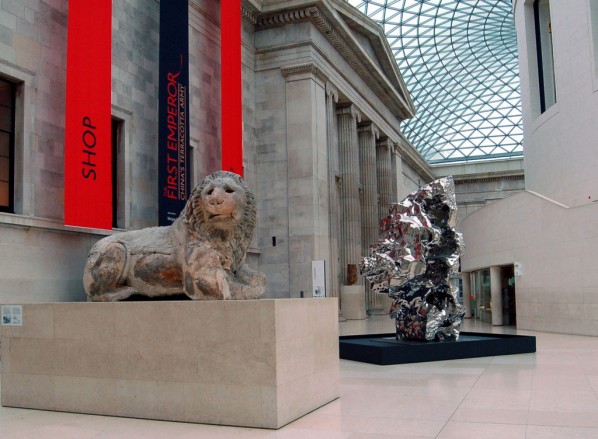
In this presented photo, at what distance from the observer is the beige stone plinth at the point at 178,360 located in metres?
6.91

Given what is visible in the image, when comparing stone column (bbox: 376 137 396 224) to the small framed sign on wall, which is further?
stone column (bbox: 376 137 396 224)

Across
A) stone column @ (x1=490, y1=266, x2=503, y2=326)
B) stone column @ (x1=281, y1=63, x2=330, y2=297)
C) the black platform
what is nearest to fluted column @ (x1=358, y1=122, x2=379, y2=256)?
stone column @ (x1=281, y1=63, x2=330, y2=297)

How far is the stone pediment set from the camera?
100ft

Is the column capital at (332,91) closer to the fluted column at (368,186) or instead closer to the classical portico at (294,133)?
the classical portico at (294,133)

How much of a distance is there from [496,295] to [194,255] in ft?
73.0

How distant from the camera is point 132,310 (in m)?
7.61

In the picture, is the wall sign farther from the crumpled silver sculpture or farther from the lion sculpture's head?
the crumpled silver sculpture

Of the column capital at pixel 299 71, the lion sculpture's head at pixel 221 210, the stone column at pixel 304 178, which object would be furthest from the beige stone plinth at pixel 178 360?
the column capital at pixel 299 71

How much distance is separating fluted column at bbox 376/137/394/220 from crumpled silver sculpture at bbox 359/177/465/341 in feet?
104

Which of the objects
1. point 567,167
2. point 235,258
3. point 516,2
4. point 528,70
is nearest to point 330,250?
point 567,167

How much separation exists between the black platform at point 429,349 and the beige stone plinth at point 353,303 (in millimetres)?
19374

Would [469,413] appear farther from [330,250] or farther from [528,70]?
[528,70]

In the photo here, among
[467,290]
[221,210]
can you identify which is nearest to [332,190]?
[467,290]

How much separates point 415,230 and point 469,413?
22.8 ft
